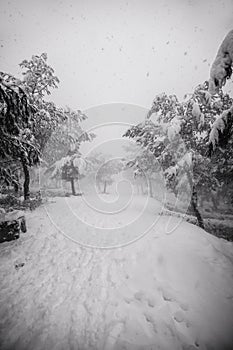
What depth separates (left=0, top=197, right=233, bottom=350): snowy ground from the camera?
323cm

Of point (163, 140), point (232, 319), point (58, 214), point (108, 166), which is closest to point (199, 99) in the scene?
point (163, 140)

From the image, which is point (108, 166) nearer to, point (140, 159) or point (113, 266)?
point (140, 159)

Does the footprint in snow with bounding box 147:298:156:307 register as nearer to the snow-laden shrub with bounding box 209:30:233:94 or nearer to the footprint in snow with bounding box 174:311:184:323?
the footprint in snow with bounding box 174:311:184:323

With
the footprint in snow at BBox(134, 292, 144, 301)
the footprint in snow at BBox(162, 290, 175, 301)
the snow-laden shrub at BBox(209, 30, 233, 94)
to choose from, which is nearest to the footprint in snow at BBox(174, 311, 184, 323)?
the footprint in snow at BBox(162, 290, 175, 301)

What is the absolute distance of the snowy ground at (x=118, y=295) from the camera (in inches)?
127

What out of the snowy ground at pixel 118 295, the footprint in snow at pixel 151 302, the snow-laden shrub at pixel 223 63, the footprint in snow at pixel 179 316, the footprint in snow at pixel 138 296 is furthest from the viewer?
the footprint in snow at pixel 138 296

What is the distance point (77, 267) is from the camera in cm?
538

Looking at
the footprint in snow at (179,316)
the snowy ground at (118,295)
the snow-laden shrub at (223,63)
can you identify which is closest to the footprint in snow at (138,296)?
the snowy ground at (118,295)

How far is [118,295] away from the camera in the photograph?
14.0 feet

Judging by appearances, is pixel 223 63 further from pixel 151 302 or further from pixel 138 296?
pixel 138 296

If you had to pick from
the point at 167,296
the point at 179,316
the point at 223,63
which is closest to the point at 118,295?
the point at 167,296

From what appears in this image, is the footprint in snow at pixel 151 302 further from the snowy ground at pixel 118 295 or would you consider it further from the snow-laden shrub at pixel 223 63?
the snow-laden shrub at pixel 223 63

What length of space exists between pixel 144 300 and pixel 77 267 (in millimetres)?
2521

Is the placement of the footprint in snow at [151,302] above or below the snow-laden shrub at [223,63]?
below
